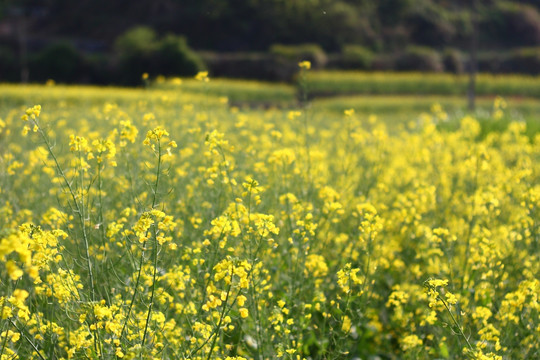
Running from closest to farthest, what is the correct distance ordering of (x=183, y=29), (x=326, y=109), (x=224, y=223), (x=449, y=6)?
1. (x=224, y=223)
2. (x=326, y=109)
3. (x=183, y=29)
4. (x=449, y=6)

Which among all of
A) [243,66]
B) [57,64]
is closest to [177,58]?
[243,66]

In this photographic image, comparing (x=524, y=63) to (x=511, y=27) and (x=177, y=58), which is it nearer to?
(x=511, y=27)

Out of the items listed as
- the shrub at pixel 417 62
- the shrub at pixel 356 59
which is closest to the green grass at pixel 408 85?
the shrub at pixel 356 59

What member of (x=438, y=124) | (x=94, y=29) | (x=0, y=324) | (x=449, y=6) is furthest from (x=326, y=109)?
(x=449, y=6)

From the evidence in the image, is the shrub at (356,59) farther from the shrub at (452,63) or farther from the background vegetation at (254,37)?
the shrub at (452,63)

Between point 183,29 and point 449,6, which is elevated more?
point 449,6

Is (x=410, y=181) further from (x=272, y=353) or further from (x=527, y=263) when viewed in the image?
(x=272, y=353)

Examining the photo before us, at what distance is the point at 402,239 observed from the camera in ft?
13.9

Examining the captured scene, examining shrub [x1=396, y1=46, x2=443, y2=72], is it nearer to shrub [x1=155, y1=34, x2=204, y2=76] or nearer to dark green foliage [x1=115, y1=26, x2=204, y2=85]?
dark green foliage [x1=115, y1=26, x2=204, y2=85]

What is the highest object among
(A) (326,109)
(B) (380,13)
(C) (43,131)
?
(B) (380,13)

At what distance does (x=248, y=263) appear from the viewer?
Answer: 2170mm

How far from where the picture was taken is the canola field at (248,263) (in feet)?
7.37

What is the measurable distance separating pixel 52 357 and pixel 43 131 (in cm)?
93

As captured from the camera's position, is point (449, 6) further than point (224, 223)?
Yes
